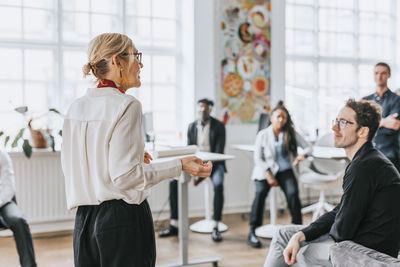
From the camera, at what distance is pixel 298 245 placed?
2029mm

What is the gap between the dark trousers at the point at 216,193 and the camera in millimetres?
4379

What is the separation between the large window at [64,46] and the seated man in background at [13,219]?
1.50 m

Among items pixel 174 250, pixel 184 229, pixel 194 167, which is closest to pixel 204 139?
pixel 174 250

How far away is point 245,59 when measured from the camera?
210 inches

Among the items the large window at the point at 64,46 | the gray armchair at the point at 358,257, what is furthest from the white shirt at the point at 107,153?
the large window at the point at 64,46

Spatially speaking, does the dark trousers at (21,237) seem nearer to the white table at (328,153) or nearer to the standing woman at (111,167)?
the standing woman at (111,167)

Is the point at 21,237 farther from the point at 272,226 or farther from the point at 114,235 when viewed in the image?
the point at 272,226

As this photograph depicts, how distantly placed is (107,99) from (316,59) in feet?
17.3

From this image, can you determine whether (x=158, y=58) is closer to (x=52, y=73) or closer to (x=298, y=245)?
(x=52, y=73)

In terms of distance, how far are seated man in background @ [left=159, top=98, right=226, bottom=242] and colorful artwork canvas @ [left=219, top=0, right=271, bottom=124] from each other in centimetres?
64

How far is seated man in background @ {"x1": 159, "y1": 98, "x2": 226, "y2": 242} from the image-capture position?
441 centimetres

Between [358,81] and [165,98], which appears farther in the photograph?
[358,81]

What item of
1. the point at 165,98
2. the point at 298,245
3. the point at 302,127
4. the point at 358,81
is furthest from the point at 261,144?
the point at 358,81

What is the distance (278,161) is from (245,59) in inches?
62.2
